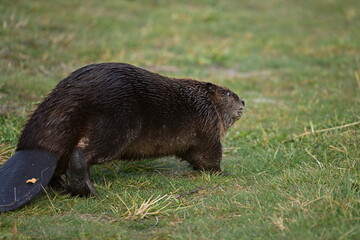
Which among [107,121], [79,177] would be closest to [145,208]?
[79,177]

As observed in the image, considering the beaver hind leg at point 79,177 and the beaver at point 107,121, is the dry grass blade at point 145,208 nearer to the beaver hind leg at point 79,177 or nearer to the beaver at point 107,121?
the beaver hind leg at point 79,177

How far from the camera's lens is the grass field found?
11.9 ft

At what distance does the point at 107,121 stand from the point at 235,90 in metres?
4.12

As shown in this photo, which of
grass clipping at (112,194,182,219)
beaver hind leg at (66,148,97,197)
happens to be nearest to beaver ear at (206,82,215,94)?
grass clipping at (112,194,182,219)

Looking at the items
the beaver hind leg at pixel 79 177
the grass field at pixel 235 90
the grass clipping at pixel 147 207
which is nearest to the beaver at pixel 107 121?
the beaver hind leg at pixel 79 177

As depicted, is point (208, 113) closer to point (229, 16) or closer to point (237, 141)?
point (237, 141)

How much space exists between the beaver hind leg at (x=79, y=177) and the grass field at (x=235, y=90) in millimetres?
78

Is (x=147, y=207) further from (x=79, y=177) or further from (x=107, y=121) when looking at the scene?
(x=107, y=121)

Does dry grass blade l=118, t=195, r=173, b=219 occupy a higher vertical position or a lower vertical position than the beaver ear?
lower

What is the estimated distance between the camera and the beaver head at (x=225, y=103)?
536cm

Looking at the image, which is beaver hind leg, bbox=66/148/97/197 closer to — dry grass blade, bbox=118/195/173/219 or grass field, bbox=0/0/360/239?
grass field, bbox=0/0/360/239

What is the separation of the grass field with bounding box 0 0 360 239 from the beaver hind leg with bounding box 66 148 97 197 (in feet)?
0.26

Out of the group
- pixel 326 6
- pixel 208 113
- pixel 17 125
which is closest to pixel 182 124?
pixel 208 113

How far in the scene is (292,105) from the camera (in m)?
7.41
